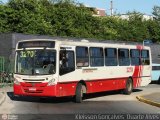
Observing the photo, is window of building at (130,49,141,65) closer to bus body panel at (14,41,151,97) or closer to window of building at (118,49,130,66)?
bus body panel at (14,41,151,97)

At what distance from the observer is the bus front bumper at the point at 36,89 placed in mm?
18938

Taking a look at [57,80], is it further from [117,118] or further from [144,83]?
[144,83]

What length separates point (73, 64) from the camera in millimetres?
20078

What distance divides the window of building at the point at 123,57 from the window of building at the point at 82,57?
11.9ft

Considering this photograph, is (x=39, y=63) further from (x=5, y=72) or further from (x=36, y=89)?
(x=5, y=72)

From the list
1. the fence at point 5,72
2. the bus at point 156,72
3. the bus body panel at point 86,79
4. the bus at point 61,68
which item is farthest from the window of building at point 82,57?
the bus at point 156,72

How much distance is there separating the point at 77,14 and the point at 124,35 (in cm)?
822

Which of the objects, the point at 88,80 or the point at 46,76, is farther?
the point at 88,80

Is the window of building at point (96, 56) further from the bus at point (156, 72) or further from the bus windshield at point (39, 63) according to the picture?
the bus at point (156, 72)

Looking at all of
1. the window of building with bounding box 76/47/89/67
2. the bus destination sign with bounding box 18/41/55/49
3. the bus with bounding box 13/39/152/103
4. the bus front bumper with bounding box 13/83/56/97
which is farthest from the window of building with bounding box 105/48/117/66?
the bus front bumper with bounding box 13/83/56/97

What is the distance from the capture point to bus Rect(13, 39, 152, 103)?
19.1 metres

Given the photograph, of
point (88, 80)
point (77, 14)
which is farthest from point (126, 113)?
point (77, 14)

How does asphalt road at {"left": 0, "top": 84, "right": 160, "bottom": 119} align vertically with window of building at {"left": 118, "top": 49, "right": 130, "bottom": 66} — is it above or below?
below

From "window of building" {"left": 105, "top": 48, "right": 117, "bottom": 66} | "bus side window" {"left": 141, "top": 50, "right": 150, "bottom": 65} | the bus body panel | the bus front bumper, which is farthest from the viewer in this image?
"bus side window" {"left": 141, "top": 50, "right": 150, "bottom": 65}
